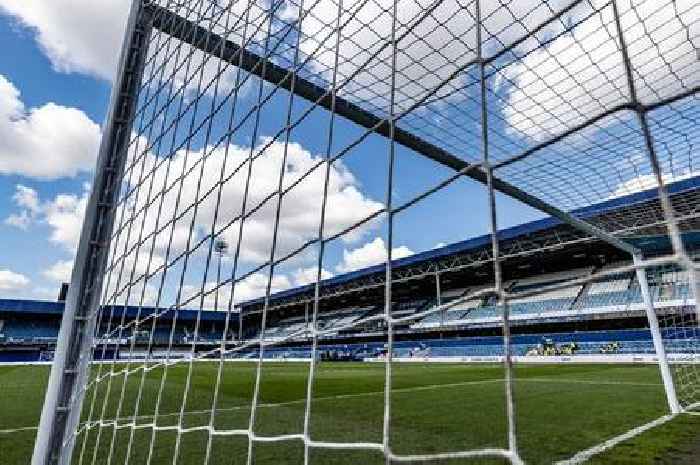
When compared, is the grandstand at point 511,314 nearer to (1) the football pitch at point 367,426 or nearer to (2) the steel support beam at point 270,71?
(1) the football pitch at point 367,426

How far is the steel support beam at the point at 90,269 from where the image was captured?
230cm

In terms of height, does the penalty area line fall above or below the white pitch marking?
above

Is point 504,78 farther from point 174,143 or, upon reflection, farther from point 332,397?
point 332,397

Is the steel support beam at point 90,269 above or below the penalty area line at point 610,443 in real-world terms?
above

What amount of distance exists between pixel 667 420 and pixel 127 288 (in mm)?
4202

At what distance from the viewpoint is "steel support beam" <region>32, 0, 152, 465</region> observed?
2297mm

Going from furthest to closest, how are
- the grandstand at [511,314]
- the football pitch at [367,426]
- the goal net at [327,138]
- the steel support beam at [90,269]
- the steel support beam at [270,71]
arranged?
the grandstand at [511,314] → the football pitch at [367,426] → the steel support beam at [270,71] → the steel support beam at [90,269] → the goal net at [327,138]

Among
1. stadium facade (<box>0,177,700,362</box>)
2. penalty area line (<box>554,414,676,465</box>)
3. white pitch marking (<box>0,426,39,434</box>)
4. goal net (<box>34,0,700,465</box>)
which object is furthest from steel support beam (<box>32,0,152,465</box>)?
stadium facade (<box>0,177,700,362</box>)

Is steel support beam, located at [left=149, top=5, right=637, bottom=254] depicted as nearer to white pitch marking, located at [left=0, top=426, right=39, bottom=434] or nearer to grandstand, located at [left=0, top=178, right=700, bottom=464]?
white pitch marking, located at [left=0, top=426, right=39, bottom=434]

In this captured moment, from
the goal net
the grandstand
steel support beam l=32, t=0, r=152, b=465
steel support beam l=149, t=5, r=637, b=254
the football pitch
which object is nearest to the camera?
the goal net

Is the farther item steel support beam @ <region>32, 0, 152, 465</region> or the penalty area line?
the penalty area line

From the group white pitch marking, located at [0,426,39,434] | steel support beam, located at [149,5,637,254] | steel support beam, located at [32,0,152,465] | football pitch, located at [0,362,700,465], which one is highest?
steel support beam, located at [149,5,637,254]

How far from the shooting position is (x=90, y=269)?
256cm

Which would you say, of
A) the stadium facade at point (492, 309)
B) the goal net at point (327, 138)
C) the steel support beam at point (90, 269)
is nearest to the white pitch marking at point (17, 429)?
the goal net at point (327, 138)
